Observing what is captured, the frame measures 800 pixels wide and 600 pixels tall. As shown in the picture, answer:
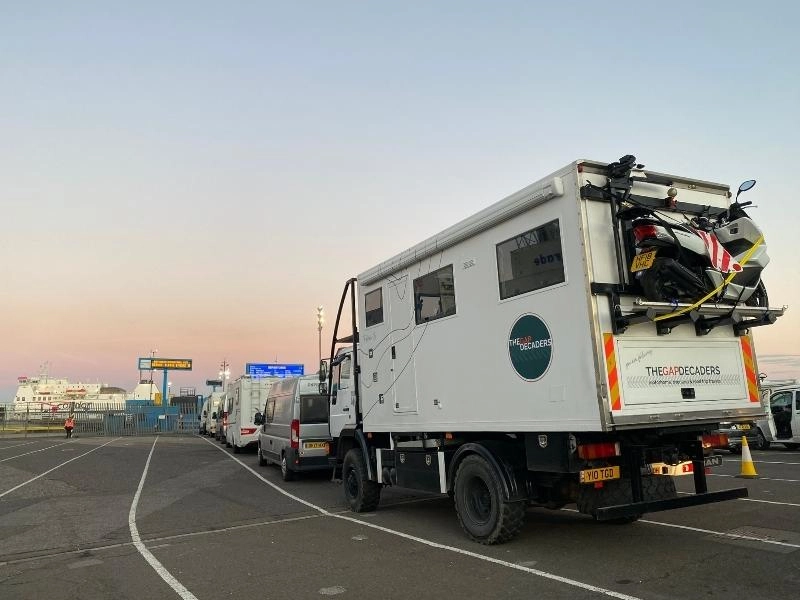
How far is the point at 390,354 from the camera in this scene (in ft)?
29.3

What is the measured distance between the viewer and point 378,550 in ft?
22.8

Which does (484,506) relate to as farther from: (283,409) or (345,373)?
(283,409)

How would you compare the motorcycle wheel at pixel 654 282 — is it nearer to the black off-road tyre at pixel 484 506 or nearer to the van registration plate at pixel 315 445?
the black off-road tyre at pixel 484 506

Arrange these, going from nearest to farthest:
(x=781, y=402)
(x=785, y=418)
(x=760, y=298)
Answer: (x=760, y=298), (x=785, y=418), (x=781, y=402)

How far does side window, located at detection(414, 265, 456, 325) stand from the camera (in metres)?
7.64

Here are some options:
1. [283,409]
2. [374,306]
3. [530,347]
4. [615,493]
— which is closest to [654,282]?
[530,347]

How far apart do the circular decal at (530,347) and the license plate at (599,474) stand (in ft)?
3.33

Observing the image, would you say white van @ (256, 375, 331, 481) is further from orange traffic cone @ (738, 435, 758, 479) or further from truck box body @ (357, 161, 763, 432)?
orange traffic cone @ (738, 435, 758, 479)

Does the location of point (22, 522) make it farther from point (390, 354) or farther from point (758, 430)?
point (758, 430)

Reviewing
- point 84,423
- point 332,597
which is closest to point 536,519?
point 332,597

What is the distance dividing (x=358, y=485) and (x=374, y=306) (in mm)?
2849

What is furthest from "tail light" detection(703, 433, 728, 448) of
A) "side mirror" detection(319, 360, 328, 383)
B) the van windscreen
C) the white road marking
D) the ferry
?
the ferry

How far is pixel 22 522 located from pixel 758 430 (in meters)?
18.3

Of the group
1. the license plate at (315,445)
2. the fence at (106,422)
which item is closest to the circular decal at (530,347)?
the license plate at (315,445)
